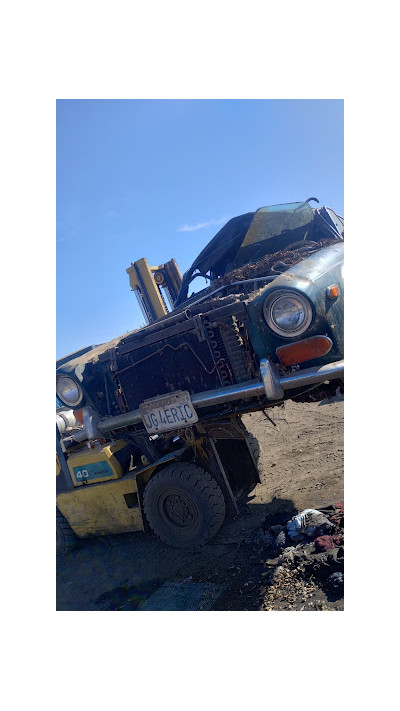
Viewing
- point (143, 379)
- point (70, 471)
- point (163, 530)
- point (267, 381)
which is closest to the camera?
point (267, 381)

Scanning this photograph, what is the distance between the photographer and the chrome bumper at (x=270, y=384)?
2.61m

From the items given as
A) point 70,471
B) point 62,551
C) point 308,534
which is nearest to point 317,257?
point 308,534

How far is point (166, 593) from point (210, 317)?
195cm

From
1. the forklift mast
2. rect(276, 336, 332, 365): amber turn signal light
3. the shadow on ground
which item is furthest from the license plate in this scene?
the forklift mast

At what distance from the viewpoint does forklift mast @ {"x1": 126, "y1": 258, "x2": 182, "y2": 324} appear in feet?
20.1

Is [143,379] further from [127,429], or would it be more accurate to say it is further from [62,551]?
[62,551]

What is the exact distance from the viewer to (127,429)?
11.6 feet

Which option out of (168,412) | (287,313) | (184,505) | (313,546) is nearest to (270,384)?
(287,313)

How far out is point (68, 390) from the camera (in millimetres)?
3605

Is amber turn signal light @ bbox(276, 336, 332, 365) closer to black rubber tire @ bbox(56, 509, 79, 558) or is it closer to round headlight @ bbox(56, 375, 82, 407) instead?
round headlight @ bbox(56, 375, 82, 407)

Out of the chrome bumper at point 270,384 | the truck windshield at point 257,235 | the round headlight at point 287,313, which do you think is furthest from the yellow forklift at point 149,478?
the truck windshield at point 257,235

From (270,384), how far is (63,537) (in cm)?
294

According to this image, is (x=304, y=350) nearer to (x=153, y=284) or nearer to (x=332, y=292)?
(x=332, y=292)

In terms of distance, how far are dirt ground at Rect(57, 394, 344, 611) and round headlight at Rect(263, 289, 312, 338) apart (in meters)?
0.68
